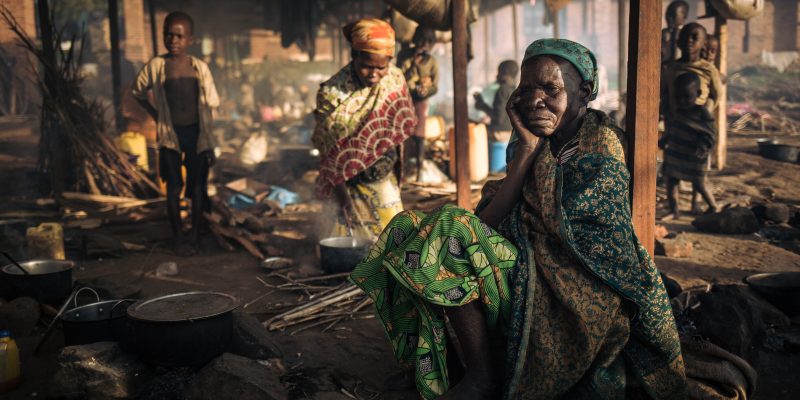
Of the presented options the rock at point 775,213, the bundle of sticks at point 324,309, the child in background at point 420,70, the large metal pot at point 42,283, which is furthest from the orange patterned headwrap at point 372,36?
the child in background at point 420,70

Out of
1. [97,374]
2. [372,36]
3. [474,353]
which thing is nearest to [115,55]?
[372,36]

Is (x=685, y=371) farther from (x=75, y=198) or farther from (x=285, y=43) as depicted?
(x=285, y=43)

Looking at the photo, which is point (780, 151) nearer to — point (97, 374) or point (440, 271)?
point (440, 271)

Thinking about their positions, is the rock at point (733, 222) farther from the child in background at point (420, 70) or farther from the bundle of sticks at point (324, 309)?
the child in background at point (420, 70)

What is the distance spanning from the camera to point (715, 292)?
357 cm

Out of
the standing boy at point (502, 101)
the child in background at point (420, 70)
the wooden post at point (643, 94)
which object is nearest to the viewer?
the wooden post at point (643, 94)

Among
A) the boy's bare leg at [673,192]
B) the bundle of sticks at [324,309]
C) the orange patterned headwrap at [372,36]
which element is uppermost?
the orange patterned headwrap at [372,36]

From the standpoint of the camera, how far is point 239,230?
21.3 ft

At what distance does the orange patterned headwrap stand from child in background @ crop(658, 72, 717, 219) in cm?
358

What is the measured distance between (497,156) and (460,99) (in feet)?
16.2

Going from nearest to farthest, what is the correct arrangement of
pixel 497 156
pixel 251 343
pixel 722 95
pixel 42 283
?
pixel 251 343
pixel 42 283
pixel 722 95
pixel 497 156

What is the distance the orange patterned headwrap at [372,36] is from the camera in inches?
189

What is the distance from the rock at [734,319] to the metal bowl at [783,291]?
0.42ft

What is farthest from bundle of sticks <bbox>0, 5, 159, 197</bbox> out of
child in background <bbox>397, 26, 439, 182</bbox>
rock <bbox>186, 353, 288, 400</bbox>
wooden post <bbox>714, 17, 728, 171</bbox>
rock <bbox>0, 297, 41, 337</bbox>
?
wooden post <bbox>714, 17, 728, 171</bbox>
